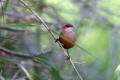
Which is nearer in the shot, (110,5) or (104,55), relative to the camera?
(104,55)

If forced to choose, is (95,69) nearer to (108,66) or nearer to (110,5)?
(108,66)

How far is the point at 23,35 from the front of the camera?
10.8ft

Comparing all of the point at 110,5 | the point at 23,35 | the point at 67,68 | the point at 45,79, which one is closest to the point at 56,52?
the point at 67,68

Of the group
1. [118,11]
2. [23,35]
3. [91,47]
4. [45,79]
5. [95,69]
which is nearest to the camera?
[45,79]

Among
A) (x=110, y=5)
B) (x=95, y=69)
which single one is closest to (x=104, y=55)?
(x=95, y=69)

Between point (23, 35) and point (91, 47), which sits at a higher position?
point (23, 35)

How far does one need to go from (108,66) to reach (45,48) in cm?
87

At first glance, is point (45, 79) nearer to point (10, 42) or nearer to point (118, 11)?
point (10, 42)

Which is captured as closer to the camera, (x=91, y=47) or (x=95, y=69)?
(x=95, y=69)

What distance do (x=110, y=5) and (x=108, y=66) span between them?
1192 millimetres

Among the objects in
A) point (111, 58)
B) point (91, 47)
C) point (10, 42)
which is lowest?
point (91, 47)

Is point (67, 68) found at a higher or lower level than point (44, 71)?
lower

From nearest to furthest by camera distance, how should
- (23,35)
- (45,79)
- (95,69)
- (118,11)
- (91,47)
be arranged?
(45,79)
(23,35)
(95,69)
(91,47)
(118,11)

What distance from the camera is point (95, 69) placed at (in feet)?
11.8
